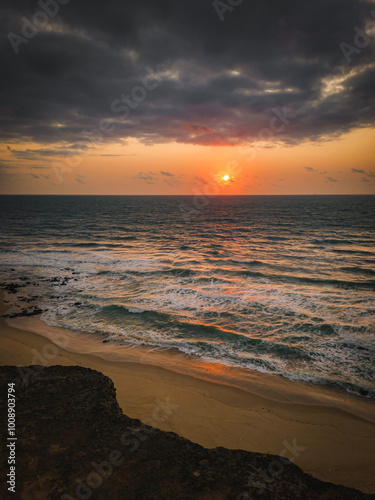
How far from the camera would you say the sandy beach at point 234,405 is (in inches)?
250

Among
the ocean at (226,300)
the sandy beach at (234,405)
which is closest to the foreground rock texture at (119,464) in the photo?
the sandy beach at (234,405)

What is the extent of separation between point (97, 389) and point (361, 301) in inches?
661

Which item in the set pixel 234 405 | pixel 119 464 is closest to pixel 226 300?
pixel 234 405

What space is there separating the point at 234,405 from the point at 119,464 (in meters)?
4.58

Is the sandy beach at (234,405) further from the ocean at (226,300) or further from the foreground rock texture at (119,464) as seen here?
the foreground rock texture at (119,464)

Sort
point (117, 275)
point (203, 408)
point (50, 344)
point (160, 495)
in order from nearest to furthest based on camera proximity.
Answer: point (160, 495)
point (203, 408)
point (50, 344)
point (117, 275)

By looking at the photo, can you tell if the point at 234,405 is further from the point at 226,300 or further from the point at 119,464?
the point at 226,300

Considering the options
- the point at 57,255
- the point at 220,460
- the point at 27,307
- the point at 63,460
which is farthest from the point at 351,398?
the point at 57,255

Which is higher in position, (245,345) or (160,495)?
(160,495)

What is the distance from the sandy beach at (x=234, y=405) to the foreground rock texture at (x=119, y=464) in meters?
1.65

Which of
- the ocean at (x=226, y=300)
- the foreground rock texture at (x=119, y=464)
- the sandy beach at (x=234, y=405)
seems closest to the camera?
the foreground rock texture at (x=119, y=464)

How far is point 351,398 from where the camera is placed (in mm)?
8648

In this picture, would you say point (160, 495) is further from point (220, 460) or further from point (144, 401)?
point (144, 401)

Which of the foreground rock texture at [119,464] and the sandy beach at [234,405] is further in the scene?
the sandy beach at [234,405]
